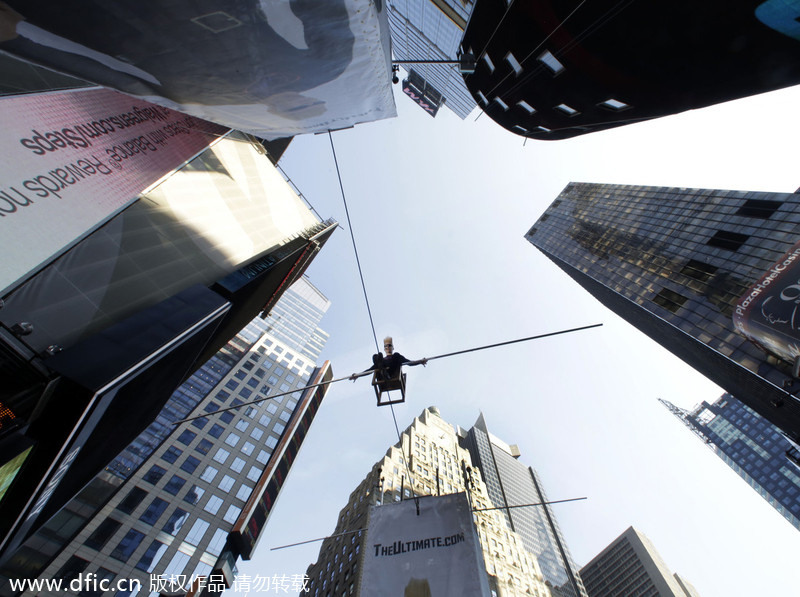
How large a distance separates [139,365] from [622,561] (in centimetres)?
20104

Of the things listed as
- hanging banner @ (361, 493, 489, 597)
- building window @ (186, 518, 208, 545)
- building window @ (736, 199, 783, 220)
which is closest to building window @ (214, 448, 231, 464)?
building window @ (186, 518, 208, 545)

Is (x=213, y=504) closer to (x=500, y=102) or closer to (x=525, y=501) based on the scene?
(x=500, y=102)

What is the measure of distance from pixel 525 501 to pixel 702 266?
127 meters

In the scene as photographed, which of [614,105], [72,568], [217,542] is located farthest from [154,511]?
[614,105]

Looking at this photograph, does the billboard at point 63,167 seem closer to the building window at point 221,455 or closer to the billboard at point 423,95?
the building window at point 221,455

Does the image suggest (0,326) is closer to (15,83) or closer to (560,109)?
(15,83)

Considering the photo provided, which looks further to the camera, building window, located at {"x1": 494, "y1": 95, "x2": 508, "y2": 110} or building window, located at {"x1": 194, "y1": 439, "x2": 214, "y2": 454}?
building window, located at {"x1": 194, "y1": 439, "x2": 214, "y2": 454}

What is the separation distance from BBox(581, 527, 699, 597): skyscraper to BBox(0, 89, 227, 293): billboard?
594ft

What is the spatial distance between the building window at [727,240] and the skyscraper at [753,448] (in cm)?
9746

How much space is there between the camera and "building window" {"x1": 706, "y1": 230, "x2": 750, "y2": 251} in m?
47.4

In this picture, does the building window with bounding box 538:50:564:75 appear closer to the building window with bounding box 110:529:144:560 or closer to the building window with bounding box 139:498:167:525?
the building window with bounding box 110:529:144:560

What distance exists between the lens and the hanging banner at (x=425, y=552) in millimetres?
9359

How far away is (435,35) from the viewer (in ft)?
215

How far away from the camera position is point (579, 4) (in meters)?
11.4
